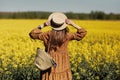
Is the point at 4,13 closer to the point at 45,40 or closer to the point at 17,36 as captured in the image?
the point at 17,36

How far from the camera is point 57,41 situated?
7453 mm

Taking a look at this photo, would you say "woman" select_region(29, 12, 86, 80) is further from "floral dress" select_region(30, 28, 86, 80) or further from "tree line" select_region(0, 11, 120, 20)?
"tree line" select_region(0, 11, 120, 20)

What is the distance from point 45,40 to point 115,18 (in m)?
28.3

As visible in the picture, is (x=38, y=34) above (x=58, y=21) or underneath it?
underneath

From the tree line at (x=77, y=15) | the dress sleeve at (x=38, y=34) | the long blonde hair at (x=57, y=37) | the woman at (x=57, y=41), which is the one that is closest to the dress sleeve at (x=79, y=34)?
the woman at (x=57, y=41)

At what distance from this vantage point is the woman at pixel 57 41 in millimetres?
7449

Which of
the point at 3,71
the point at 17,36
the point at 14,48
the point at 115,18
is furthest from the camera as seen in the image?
the point at 115,18

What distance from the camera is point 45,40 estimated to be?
7531mm

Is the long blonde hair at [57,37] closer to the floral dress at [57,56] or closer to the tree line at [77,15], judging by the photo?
the floral dress at [57,56]

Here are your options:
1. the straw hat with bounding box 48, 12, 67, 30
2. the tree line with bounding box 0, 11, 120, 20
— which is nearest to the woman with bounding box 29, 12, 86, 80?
the straw hat with bounding box 48, 12, 67, 30

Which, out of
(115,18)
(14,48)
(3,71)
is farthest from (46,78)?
(115,18)

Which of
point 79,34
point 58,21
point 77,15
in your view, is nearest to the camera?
point 58,21

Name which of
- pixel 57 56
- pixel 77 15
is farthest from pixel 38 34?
pixel 77 15

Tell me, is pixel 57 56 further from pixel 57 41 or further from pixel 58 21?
pixel 58 21
